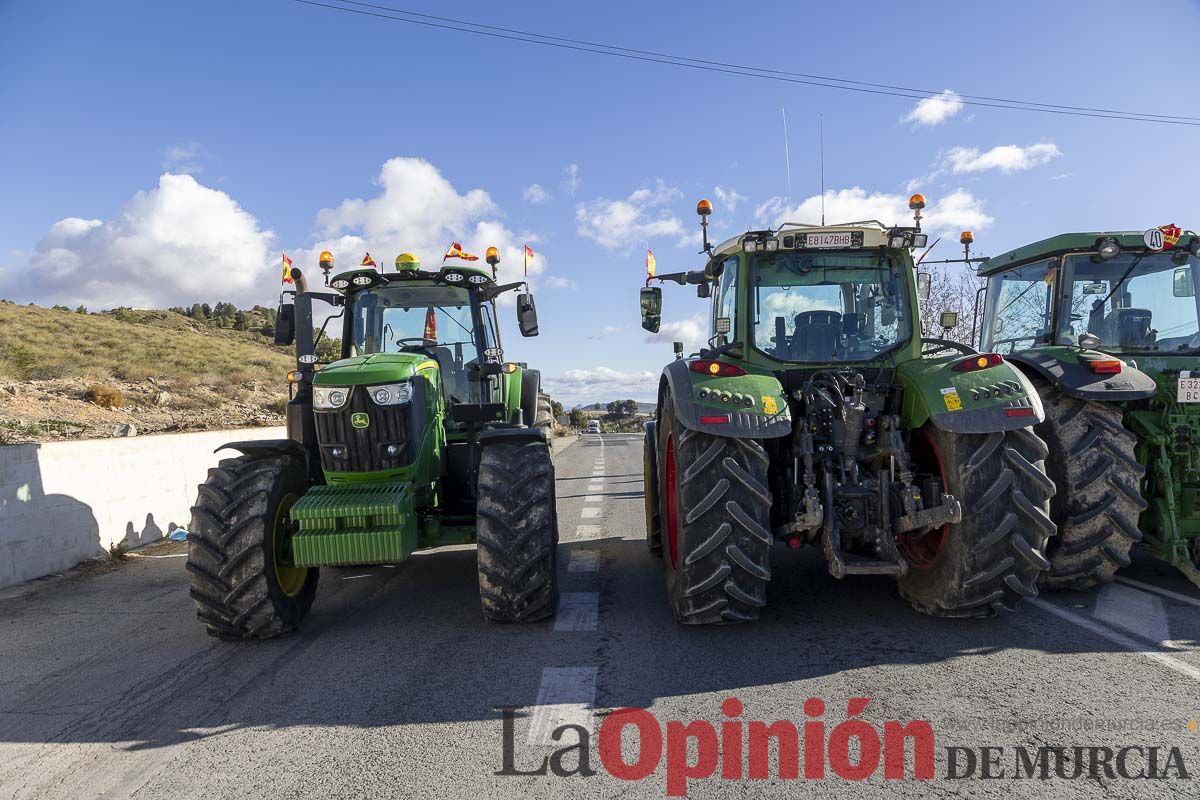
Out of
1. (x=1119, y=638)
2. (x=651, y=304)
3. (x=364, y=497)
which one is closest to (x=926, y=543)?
(x=1119, y=638)

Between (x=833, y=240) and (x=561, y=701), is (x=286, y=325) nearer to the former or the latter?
(x=561, y=701)

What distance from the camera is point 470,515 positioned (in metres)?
5.56

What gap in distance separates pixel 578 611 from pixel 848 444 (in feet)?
7.17

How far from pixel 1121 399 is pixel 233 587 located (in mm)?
5924

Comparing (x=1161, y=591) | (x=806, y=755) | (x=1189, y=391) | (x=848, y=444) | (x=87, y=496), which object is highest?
(x=1189, y=391)

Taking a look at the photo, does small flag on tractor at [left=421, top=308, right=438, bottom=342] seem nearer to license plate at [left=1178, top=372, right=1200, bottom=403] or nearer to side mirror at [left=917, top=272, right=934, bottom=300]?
side mirror at [left=917, top=272, right=934, bottom=300]

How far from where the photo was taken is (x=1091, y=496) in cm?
486

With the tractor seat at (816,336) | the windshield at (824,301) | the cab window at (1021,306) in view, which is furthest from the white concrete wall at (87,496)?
the cab window at (1021,306)

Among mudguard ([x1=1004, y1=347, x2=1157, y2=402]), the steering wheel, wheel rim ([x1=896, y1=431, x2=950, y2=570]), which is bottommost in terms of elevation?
wheel rim ([x1=896, y1=431, x2=950, y2=570])

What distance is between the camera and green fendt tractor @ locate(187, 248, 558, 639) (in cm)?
461

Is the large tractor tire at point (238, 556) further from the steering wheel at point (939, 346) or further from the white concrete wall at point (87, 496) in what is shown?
the steering wheel at point (939, 346)

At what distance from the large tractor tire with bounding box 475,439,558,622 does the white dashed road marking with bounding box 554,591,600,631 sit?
6.7 inches

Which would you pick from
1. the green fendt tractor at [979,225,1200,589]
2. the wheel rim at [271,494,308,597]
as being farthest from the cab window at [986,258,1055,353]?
the wheel rim at [271,494,308,597]

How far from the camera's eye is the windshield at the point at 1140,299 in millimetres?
6152
